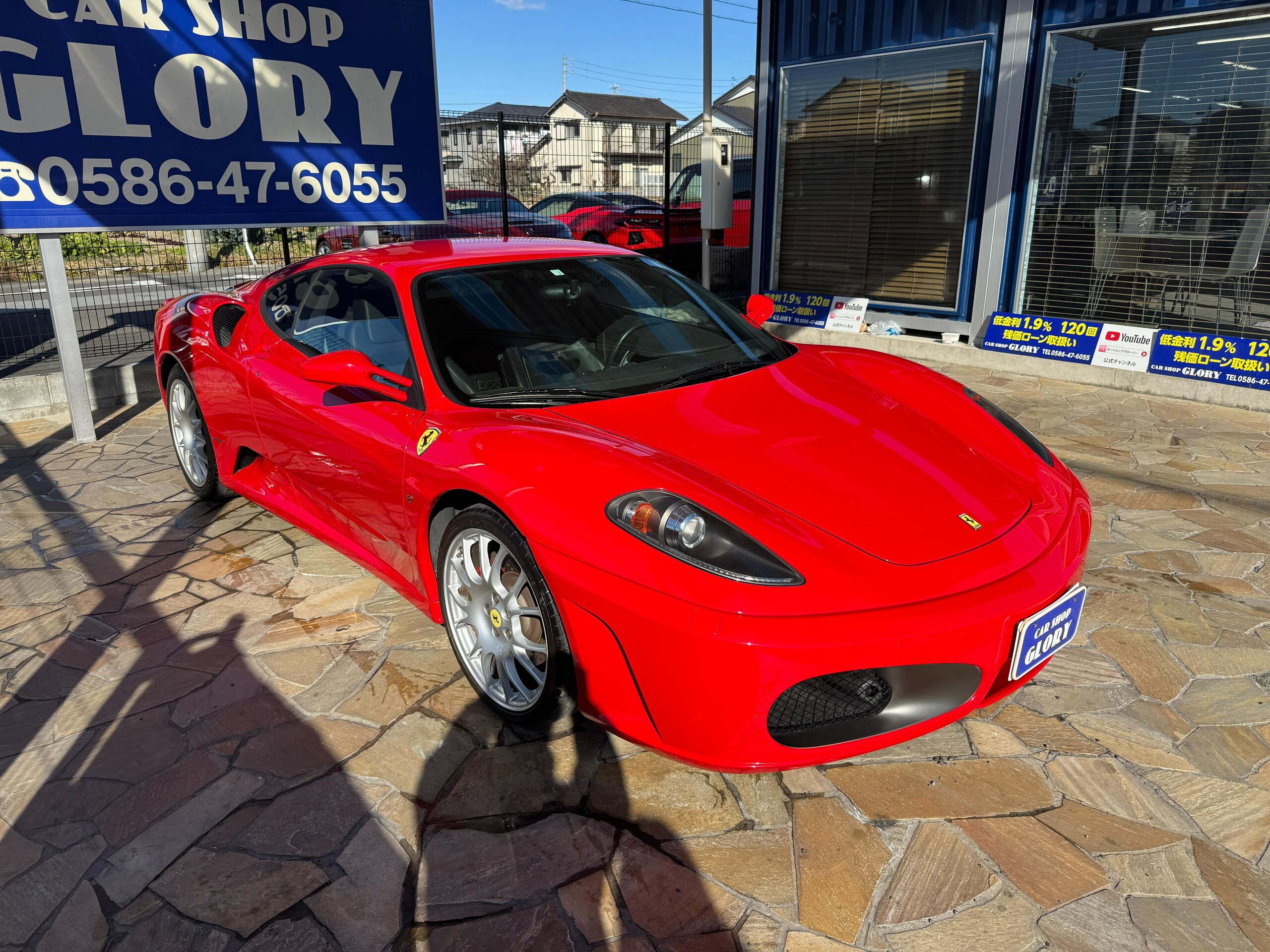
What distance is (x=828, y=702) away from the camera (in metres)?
2.02

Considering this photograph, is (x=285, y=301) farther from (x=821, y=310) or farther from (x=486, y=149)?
(x=486, y=149)

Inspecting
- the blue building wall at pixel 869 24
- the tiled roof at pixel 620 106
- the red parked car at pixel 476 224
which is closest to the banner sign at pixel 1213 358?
the blue building wall at pixel 869 24

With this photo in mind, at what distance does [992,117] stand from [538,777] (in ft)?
24.4

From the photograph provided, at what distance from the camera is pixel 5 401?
6133 mm

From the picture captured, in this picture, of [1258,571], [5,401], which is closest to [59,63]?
[5,401]

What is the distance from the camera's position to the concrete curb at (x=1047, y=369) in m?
6.39

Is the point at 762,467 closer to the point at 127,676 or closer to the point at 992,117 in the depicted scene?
the point at 127,676

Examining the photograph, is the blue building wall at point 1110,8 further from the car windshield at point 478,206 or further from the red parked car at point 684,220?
the car windshield at point 478,206

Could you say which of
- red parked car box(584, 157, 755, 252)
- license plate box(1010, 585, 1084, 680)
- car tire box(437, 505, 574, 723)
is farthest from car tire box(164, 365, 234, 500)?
red parked car box(584, 157, 755, 252)

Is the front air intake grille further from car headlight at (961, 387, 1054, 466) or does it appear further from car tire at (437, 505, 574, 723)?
car headlight at (961, 387, 1054, 466)

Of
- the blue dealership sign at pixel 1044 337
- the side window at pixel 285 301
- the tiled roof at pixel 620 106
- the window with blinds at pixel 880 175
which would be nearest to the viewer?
the side window at pixel 285 301

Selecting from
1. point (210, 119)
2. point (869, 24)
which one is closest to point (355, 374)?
point (210, 119)

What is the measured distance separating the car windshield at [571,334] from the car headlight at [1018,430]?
0.72 meters

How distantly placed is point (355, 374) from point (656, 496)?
1187 mm
